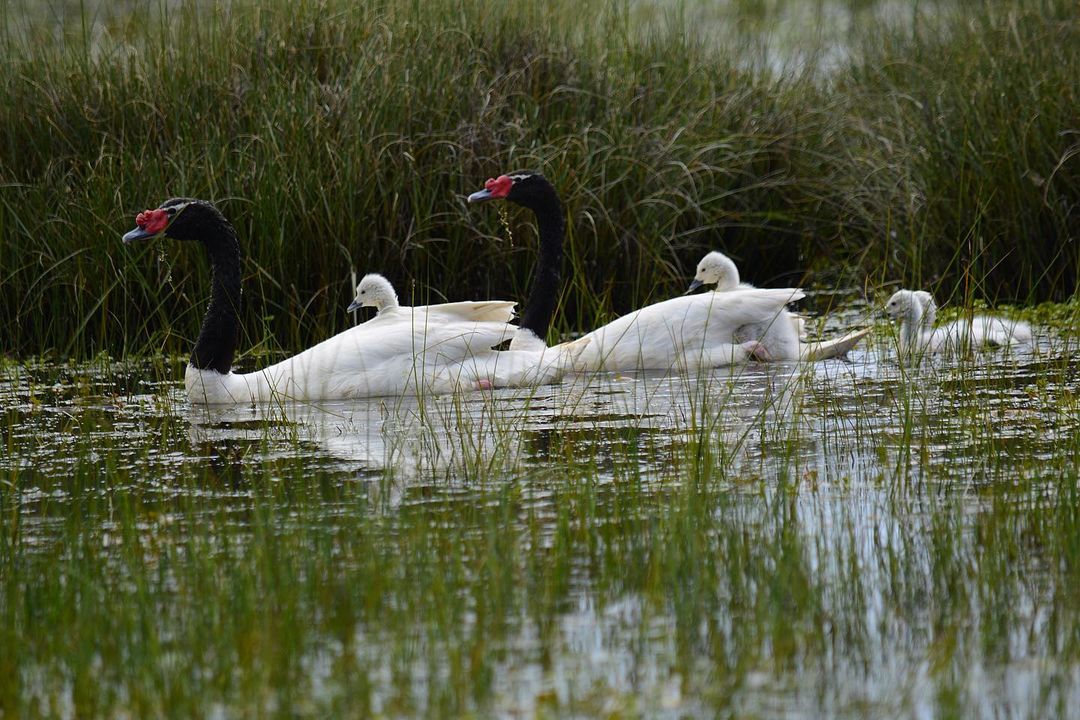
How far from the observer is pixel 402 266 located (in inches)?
416

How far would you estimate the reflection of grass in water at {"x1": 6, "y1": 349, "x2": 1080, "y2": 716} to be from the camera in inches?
157

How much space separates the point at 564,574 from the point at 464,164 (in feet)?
20.6

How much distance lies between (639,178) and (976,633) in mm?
6927

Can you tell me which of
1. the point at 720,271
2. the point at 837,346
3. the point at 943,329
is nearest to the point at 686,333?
the point at 837,346

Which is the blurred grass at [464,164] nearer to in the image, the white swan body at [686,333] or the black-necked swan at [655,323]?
the black-necked swan at [655,323]

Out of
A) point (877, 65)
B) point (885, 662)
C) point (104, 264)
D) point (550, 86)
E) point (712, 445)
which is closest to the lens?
point (885, 662)

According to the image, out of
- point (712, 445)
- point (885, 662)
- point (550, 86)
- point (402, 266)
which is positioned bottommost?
point (885, 662)

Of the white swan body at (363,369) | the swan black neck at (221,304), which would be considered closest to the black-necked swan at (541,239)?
the white swan body at (363,369)

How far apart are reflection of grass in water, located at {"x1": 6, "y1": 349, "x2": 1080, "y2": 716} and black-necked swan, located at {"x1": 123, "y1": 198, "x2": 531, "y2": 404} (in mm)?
1443

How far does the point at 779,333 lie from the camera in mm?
9367

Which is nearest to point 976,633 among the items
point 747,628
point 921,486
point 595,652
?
point 747,628

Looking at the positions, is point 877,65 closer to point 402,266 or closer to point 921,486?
point 402,266

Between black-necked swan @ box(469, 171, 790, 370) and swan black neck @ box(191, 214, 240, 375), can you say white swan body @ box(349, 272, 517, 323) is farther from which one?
swan black neck @ box(191, 214, 240, 375)

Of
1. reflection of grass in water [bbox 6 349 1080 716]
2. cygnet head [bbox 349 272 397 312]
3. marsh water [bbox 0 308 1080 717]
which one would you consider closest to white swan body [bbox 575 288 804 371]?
cygnet head [bbox 349 272 397 312]
